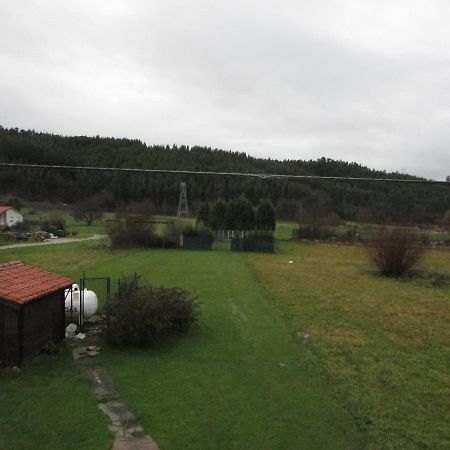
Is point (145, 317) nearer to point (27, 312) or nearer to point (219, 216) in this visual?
point (27, 312)

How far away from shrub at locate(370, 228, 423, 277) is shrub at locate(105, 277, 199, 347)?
1793 cm

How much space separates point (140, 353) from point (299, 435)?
16.5 ft

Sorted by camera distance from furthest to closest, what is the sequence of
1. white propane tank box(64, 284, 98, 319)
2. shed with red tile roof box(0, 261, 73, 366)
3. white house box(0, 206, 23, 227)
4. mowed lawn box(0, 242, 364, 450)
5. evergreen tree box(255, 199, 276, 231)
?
white house box(0, 206, 23, 227) → evergreen tree box(255, 199, 276, 231) → white propane tank box(64, 284, 98, 319) → shed with red tile roof box(0, 261, 73, 366) → mowed lawn box(0, 242, 364, 450)

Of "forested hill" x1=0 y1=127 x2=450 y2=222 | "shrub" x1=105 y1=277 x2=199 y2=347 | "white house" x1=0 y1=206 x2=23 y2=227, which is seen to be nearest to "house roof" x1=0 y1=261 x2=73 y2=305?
"shrub" x1=105 y1=277 x2=199 y2=347

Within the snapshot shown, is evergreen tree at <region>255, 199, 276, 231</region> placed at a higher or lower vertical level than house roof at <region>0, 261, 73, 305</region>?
lower

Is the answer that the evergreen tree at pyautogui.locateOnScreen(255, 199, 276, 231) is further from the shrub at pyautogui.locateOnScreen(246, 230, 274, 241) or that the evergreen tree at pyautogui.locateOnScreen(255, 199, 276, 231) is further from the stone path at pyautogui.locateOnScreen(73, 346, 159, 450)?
the stone path at pyautogui.locateOnScreen(73, 346, 159, 450)

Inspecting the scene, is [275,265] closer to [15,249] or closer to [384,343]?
[384,343]

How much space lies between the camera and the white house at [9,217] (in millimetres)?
57406

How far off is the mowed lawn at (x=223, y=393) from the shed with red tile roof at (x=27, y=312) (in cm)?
60

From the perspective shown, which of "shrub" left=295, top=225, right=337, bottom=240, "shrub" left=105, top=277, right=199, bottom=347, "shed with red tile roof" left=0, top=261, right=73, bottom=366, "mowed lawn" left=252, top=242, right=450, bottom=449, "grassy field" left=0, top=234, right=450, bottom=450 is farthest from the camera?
"shrub" left=295, top=225, right=337, bottom=240

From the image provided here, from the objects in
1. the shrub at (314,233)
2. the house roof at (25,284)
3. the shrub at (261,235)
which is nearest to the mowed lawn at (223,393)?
the house roof at (25,284)

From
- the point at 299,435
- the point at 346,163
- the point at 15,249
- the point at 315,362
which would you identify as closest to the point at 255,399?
the point at 299,435

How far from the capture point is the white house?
57406 millimetres

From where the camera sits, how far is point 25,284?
1090 cm
